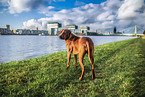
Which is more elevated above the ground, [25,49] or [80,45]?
[80,45]

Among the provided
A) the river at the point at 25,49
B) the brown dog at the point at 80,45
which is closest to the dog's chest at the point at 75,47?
the brown dog at the point at 80,45

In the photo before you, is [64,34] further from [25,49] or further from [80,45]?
[25,49]

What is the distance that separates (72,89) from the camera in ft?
12.3

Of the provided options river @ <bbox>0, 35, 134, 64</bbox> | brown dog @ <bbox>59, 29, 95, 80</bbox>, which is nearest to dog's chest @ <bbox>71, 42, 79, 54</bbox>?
brown dog @ <bbox>59, 29, 95, 80</bbox>

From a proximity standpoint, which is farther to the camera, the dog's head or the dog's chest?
the dog's head

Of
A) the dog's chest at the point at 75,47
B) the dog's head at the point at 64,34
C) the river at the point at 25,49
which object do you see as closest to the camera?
the dog's chest at the point at 75,47

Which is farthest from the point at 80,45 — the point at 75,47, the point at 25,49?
the point at 25,49

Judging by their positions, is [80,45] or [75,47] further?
[75,47]

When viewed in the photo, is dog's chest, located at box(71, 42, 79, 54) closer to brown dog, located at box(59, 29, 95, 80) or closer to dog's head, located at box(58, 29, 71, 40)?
brown dog, located at box(59, 29, 95, 80)

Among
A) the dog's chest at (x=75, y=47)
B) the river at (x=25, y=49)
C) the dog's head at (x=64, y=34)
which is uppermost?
the dog's head at (x=64, y=34)

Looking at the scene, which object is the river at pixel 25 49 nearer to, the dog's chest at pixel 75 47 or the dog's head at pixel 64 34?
the dog's head at pixel 64 34

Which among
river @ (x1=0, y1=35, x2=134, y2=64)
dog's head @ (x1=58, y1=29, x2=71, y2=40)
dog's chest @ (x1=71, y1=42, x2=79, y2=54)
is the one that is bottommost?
river @ (x1=0, y1=35, x2=134, y2=64)

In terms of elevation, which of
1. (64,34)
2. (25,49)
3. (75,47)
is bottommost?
(25,49)

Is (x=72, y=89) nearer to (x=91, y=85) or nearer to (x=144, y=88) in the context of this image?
(x=91, y=85)
